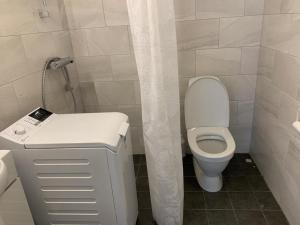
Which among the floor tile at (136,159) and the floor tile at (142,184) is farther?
the floor tile at (136,159)

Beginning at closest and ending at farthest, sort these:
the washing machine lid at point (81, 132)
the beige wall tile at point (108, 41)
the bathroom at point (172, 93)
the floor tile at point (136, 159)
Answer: the washing machine lid at point (81, 132) → the bathroom at point (172, 93) → the beige wall tile at point (108, 41) → the floor tile at point (136, 159)

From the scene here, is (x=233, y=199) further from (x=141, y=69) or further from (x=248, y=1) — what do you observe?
(x=248, y=1)

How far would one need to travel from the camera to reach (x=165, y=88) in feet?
4.43

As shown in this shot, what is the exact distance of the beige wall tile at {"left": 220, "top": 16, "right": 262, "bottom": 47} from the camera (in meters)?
1.99

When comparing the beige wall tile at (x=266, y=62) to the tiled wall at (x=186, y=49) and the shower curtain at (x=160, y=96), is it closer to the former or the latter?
the tiled wall at (x=186, y=49)

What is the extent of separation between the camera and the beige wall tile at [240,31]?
1.99m

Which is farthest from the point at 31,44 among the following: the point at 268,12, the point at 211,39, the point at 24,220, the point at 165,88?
the point at 268,12

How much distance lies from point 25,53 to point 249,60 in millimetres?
1773

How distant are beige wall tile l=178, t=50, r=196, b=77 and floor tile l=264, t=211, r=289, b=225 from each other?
1.27 meters

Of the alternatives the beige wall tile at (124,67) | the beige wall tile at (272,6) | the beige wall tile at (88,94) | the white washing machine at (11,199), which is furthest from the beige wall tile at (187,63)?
the white washing machine at (11,199)

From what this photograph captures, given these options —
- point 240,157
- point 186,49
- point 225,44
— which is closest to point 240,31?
point 225,44

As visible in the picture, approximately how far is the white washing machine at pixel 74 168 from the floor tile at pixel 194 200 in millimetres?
601

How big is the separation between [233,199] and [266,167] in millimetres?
411

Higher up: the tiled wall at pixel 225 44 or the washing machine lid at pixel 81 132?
the tiled wall at pixel 225 44
